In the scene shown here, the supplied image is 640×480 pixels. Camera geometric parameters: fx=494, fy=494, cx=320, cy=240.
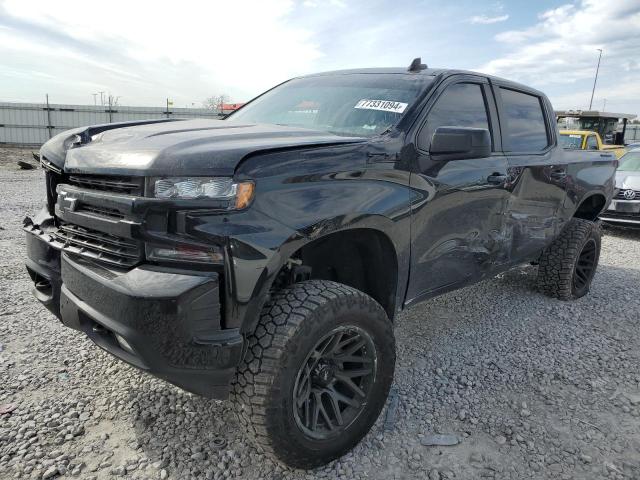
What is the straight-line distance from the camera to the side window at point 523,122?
374 centimetres

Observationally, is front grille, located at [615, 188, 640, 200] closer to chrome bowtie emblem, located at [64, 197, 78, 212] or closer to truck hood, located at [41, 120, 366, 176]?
truck hood, located at [41, 120, 366, 176]

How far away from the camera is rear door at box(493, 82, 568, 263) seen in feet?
12.0

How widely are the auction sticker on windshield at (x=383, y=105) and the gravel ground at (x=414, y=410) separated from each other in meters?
1.68

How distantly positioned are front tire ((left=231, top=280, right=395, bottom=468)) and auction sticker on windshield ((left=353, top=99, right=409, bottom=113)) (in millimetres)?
1160

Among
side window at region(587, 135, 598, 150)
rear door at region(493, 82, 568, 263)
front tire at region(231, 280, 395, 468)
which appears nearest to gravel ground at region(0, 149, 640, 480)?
front tire at region(231, 280, 395, 468)

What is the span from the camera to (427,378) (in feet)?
10.5

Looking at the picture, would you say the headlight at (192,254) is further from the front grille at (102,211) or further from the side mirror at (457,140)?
the side mirror at (457,140)

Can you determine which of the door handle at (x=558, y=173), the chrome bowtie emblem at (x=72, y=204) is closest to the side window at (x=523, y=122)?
the door handle at (x=558, y=173)

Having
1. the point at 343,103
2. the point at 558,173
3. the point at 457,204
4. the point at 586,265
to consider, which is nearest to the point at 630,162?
Answer: the point at 586,265

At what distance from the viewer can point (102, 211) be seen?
2119 millimetres

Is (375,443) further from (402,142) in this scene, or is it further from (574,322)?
(574,322)

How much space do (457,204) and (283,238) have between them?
1410 mm

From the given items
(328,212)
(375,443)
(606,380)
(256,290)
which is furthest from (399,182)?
(606,380)

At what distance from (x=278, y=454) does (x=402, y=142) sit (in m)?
1.66
